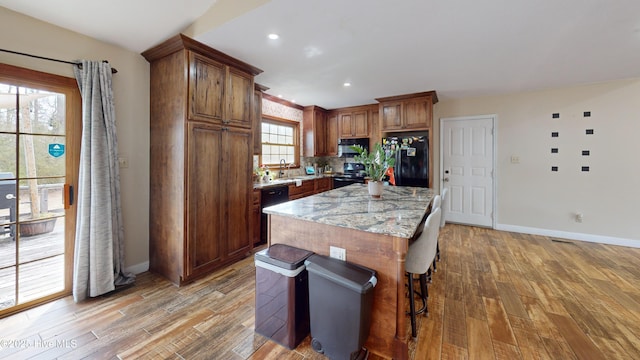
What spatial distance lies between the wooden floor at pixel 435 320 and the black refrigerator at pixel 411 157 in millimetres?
1941

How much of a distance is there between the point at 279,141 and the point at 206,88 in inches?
99.1

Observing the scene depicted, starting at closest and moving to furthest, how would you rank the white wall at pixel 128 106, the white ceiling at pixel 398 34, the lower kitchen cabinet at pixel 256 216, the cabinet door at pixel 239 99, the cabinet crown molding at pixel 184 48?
the white ceiling at pixel 398 34, the white wall at pixel 128 106, the cabinet crown molding at pixel 184 48, the cabinet door at pixel 239 99, the lower kitchen cabinet at pixel 256 216

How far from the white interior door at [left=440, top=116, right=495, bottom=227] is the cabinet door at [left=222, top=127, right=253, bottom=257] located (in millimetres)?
3778

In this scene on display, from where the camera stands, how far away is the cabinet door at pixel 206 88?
2.46 m

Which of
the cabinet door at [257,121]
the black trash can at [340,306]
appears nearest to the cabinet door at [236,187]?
the cabinet door at [257,121]

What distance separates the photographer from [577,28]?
7.27 feet

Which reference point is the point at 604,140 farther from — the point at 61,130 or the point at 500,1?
the point at 61,130

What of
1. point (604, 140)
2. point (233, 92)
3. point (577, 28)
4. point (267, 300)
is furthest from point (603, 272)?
point (233, 92)

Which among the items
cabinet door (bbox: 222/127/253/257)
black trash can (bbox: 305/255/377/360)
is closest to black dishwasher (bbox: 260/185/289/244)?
cabinet door (bbox: 222/127/253/257)

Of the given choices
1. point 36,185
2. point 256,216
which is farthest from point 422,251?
point 36,185

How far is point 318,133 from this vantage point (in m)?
5.53

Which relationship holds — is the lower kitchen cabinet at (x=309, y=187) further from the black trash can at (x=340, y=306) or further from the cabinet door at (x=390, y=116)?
the black trash can at (x=340, y=306)

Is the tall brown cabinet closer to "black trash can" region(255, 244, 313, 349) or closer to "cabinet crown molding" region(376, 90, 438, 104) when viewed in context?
"black trash can" region(255, 244, 313, 349)

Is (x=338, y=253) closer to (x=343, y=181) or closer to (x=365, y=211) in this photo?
(x=365, y=211)
